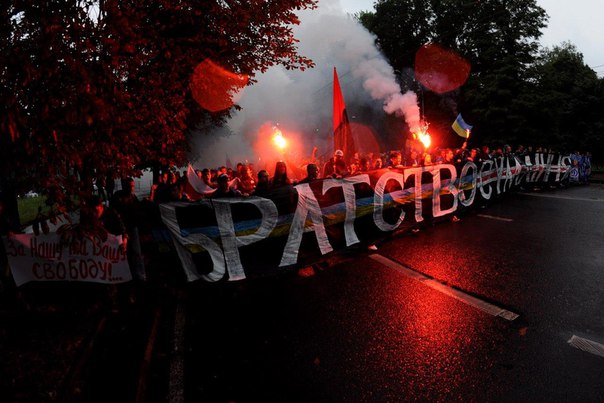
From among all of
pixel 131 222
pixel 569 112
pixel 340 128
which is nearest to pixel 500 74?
pixel 569 112

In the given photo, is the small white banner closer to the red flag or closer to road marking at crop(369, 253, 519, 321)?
road marking at crop(369, 253, 519, 321)

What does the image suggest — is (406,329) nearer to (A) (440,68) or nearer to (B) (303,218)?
(B) (303,218)

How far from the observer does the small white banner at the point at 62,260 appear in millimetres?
4723

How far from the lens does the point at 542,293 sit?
473cm

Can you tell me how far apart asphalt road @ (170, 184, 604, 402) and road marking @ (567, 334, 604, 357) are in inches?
2.9

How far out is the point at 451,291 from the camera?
4.93m

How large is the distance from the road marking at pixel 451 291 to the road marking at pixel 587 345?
0.59 m

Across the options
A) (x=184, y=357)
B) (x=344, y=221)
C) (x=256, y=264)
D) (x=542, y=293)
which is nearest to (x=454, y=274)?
(x=542, y=293)

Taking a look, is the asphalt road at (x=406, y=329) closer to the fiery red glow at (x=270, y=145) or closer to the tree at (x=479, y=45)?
the tree at (x=479, y=45)

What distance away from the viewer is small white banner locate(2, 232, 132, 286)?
4723mm

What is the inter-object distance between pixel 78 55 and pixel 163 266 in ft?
10.6

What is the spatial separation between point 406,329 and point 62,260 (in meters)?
4.49

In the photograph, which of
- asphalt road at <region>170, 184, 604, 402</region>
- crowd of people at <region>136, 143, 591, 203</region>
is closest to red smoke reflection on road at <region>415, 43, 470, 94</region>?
crowd of people at <region>136, 143, 591, 203</region>

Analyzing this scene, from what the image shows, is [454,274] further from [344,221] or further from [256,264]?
[256,264]
